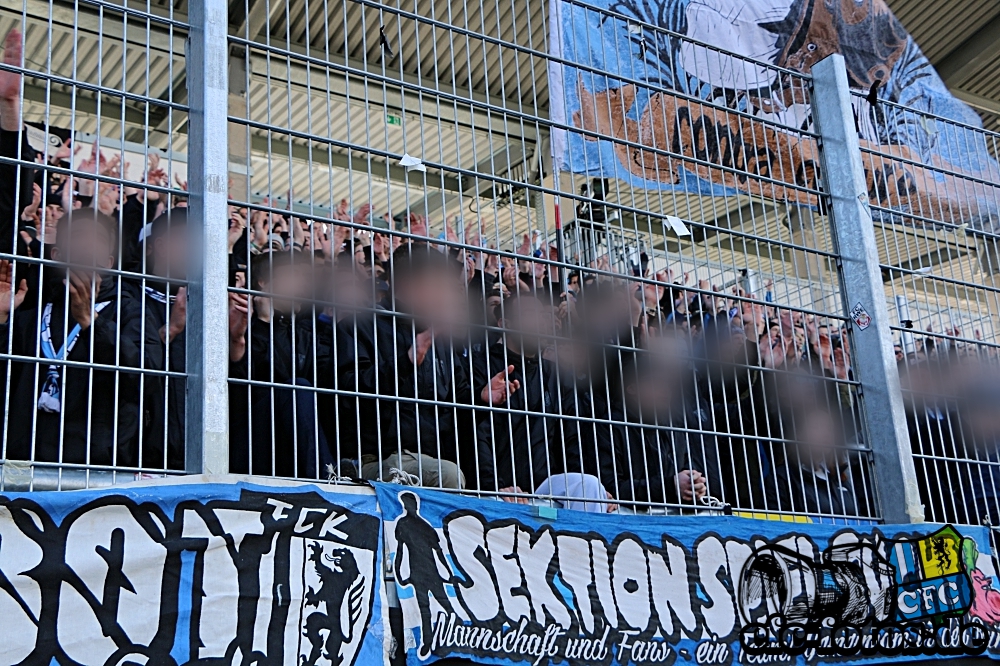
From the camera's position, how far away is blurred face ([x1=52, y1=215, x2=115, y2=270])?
147 inches

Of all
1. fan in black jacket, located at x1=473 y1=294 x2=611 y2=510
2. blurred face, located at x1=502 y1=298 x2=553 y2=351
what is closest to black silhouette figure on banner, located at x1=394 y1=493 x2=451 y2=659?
fan in black jacket, located at x1=473 y1=294 x2=611 y2=510

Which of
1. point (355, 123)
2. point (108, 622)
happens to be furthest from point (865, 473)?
point (355, 123)

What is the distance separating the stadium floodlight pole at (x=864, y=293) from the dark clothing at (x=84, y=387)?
3.55 meters

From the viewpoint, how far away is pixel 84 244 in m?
3.84

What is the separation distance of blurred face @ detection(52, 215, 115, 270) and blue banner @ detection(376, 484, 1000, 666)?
50.7 inches

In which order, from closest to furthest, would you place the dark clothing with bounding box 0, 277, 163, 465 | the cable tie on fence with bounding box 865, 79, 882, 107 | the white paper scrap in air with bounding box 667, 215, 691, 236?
the dark clothing with bounding box 0, 277, 163, 465
the white paper scrap in air with bounding box 667, 215, 691, 236
the cable tie on fence with bounding box 865, 79, 882, 107

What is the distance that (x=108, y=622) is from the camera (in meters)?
3.34

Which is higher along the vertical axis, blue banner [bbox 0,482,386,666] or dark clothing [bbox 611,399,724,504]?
dark clothing [bbox 611,399,724,504]

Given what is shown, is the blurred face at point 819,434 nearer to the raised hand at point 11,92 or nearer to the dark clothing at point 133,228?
the dark clothing at point 133,228

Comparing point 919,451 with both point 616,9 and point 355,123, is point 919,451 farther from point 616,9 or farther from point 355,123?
point 355,123

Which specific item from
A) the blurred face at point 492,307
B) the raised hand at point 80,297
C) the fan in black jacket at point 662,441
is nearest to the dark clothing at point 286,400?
the raised hand at point 80,297

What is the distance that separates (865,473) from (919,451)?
0.40 metres

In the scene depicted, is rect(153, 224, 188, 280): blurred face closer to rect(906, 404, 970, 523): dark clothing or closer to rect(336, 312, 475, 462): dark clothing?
rect(336, 312, 475, 462): dark clothing

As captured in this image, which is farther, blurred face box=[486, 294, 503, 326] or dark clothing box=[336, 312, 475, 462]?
blurred face box=[486, 294, 503, 326]
